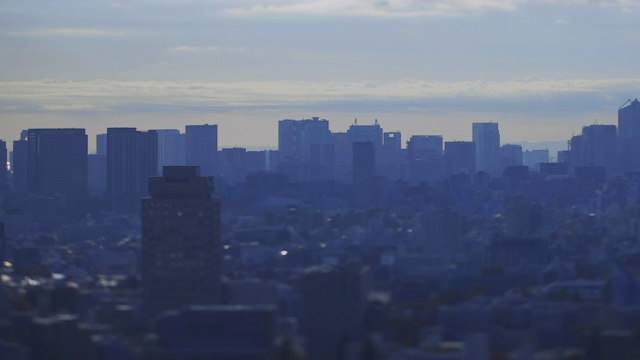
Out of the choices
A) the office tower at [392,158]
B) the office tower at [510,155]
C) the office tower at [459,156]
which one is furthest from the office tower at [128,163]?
the office tower at [510,155]

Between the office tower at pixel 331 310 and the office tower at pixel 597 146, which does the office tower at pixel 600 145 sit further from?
the office tower at pixel 331 310

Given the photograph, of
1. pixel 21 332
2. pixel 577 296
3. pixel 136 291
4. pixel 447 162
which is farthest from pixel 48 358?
pixel 447 162

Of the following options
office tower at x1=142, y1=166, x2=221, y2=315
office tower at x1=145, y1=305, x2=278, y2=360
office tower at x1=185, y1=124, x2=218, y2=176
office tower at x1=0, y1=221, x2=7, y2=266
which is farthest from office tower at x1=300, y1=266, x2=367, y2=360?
office tower at x1=185, y1=124, x2=218, y2=176

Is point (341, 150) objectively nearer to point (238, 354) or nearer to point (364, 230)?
point (364, 230)

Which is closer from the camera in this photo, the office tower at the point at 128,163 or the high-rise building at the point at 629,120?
the office tower at the point at 128,163

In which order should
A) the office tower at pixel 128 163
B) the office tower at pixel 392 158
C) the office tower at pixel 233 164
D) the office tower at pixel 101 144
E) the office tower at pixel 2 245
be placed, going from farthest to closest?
the office tower at pixel 392 158 < the office tower at pixel 233 164 < the office tower at pixel 101 144 < the office tower at pixel 128 163 < the office tower at pixel 2 245

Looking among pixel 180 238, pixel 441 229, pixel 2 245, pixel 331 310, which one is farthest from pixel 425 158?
pixel 331 310
